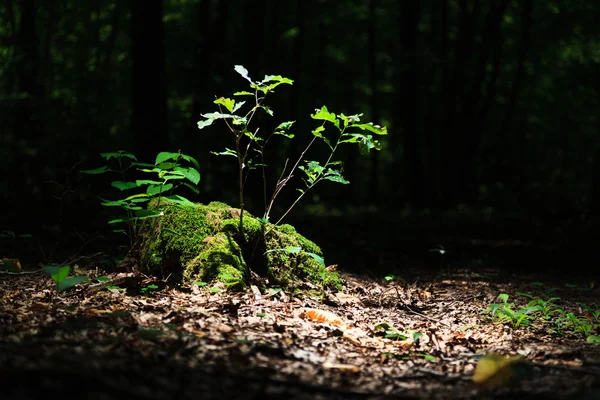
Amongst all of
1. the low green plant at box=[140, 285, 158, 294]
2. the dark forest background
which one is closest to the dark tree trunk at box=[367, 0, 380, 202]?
the dark forest background

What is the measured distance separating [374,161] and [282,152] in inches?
254

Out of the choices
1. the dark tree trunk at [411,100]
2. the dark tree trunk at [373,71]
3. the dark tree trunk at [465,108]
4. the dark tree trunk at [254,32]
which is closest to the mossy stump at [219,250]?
the dark tree trunk at [254,32]

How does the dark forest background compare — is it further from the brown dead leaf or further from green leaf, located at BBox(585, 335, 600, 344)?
green leaf, located at BBox(585, 335, 600, 344)

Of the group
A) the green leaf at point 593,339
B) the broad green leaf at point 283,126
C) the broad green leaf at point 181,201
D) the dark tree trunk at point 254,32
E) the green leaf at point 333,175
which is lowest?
the green leaf at point 593,339

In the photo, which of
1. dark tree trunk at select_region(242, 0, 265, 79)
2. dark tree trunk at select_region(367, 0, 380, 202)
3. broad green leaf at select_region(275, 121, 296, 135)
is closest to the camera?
broad green leaf at select_region(275, 121, 296, 135)

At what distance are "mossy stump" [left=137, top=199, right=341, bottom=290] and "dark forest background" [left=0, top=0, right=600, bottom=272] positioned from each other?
2.82 ft

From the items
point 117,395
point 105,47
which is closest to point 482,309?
point 117,395

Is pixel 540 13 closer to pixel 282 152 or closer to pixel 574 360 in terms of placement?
pixel 282 152

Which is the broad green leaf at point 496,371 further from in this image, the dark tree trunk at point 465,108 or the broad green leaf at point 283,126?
the dark tree trunk at point 465,108

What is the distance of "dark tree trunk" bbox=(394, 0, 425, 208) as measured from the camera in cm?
1515

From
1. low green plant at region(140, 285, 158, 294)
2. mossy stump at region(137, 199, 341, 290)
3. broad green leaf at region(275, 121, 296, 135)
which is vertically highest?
broad green leaf at region(275, 121, 296, 135)

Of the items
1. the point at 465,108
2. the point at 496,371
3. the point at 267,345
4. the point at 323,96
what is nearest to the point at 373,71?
the point at 323,96

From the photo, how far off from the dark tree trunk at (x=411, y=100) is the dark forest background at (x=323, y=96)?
4 cm

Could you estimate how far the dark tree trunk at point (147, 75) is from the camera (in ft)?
24.1
